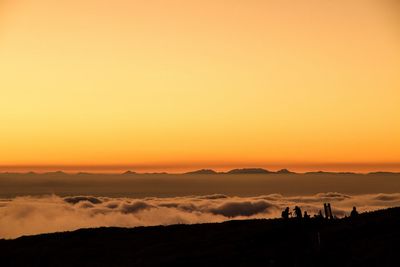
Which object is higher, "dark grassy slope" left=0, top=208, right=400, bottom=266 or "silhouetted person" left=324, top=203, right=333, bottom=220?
"silhouetted person" left=324, top=203, right=333, bottom=220

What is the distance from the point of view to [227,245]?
4644 centimetres

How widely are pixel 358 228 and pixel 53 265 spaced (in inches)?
920

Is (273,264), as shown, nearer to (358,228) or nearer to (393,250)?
(393,250)

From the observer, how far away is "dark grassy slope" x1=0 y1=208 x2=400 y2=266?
3753 cm

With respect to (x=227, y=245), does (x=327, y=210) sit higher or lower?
higher

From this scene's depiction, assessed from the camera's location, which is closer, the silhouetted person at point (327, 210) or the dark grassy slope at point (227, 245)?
the dark grassy slope at point (227, 245)

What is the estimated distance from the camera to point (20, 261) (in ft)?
154

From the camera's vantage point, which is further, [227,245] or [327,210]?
[327,210]

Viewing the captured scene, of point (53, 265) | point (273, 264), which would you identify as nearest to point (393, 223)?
point (273, 264)

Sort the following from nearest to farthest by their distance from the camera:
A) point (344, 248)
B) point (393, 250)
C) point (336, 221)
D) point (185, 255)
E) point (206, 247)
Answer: point (393, 250)
point (344, 248)
point (185, 255)
point (206, 247)
point (336, 221)

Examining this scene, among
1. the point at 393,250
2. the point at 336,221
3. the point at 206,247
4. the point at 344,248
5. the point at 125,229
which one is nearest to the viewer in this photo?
the point at 393,250

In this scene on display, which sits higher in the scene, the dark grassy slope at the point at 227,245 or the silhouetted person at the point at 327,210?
the silhouetted person at the point at 327,210

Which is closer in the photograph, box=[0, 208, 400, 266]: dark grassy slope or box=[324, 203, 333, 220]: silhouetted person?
box=[0, 208, 400, 266]: dark grassy slope

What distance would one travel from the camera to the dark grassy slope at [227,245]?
37.5 metres
